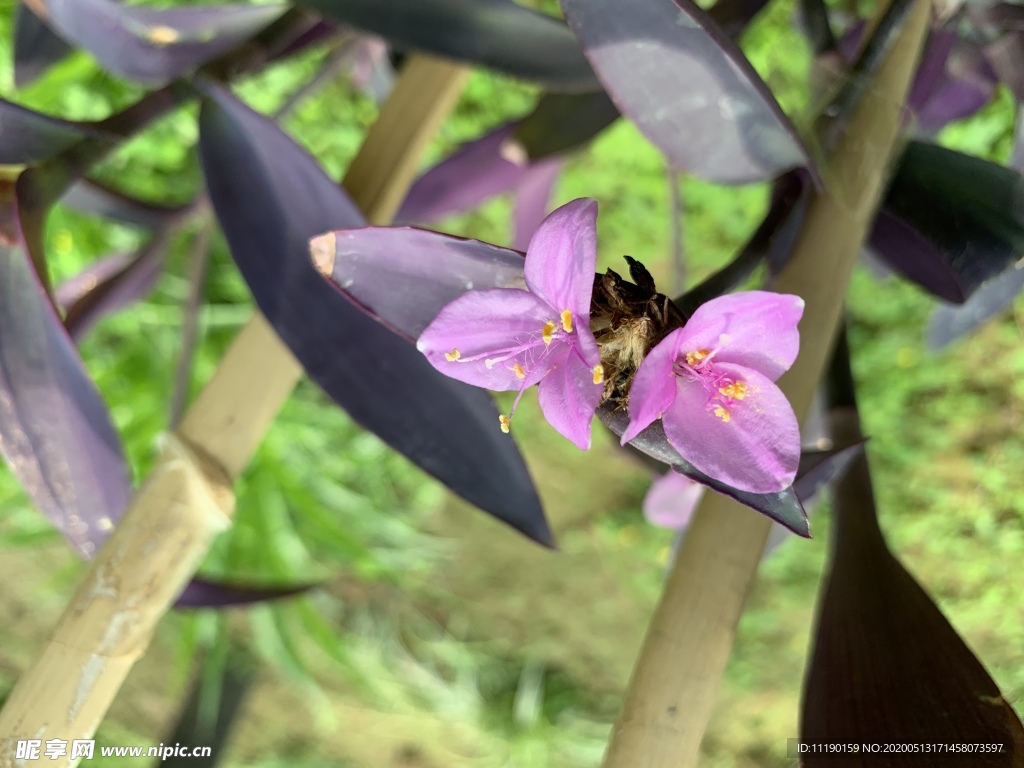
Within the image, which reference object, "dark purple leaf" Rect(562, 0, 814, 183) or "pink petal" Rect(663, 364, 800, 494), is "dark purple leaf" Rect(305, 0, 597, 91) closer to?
"dark purple leaf" Rect(562, 0, 814, 183)

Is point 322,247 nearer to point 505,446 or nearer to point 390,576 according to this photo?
point 505,446

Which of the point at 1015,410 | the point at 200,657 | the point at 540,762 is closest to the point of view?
the point at 1015,410

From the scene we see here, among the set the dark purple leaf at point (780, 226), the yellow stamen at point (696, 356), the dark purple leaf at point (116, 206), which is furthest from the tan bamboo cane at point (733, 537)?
the dark purple leaf at point (116, 206)

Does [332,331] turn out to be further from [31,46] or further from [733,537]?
[31,46]

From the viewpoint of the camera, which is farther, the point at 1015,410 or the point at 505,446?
the point at 1015,410

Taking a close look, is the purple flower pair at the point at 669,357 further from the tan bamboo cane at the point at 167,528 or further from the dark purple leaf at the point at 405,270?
the tan bamboo cane at the point at 167,528

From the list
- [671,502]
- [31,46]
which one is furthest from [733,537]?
[31,46]

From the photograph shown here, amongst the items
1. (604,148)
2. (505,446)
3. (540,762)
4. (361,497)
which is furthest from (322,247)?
(540,762)
